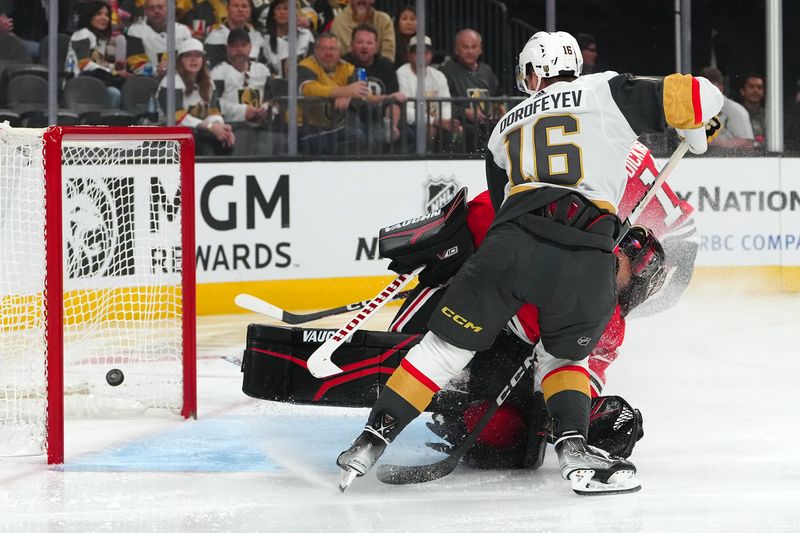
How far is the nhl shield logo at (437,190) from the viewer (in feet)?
20.7

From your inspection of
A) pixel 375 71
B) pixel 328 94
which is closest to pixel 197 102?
pixel 328 94

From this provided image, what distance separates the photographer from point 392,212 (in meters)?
6.26

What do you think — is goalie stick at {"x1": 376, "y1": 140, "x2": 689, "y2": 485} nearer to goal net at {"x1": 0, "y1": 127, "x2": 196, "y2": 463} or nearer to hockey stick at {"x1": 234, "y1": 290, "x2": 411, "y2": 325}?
hockey stick at {"x1": 234, "y1": 290, "x2": 411, "y2": 325}

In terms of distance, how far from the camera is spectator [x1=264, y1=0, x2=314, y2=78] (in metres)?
6.27

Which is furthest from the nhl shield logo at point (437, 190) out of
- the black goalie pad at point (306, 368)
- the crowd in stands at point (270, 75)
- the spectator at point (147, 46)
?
the black goalie pad at point (306, 368)

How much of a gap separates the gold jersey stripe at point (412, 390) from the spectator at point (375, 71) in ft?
12.6

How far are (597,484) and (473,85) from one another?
165 inches

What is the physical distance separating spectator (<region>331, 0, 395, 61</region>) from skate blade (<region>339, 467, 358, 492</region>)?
4069 mm

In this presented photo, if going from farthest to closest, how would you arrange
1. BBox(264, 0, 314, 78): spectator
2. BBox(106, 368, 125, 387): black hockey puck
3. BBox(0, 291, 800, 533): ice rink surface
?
BBox(264, 0, 314, 78): spectator → BBox(106, 368, 125, 387): black hockey puck → BBox(0, 291, 800, 533): ice rink surface

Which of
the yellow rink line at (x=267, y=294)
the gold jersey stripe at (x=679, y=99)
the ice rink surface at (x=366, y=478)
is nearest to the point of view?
the ice rink surface at (x=366, y=478)

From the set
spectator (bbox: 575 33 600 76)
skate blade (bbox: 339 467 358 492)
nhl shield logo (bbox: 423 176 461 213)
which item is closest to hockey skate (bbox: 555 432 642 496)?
skate blade (bbox: 339 467 358 492)

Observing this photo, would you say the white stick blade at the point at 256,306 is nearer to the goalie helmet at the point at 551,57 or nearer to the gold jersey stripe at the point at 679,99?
the goalie helmet at the point at 551,57

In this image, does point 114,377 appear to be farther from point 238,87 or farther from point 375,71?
point 375,71

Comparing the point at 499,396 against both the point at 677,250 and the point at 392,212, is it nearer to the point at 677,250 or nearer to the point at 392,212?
the point at 677,250
